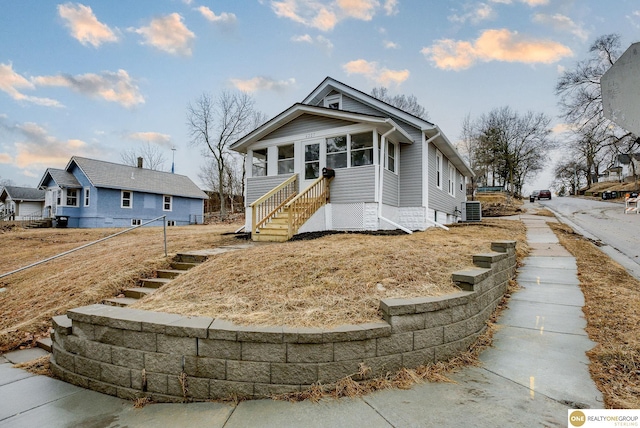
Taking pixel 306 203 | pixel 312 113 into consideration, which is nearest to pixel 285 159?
pixel 312 113

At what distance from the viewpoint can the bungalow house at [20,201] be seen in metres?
31.9

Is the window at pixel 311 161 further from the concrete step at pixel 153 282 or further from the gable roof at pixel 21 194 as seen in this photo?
the gable roof at pixel 21 194

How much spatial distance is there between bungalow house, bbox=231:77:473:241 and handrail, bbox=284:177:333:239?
29 millimetres

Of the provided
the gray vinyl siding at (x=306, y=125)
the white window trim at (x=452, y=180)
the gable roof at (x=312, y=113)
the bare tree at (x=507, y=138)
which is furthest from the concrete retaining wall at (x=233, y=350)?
the bare tree at (x=507, y=138)

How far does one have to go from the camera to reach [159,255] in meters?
6.42

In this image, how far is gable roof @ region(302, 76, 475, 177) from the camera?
10.8 meters

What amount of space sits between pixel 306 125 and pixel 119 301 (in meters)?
8.06

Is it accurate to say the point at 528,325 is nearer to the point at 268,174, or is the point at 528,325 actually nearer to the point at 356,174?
the point at 356,174

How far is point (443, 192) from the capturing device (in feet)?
45.7

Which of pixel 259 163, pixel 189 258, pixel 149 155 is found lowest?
pixel 189 258

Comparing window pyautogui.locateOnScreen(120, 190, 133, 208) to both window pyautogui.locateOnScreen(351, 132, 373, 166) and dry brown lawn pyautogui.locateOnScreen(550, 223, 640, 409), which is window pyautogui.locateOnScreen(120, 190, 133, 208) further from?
dry brown lawn pyautogui.locateOnScreen(550, 223, 640, 409)

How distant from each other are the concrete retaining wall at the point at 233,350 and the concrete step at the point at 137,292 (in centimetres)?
155

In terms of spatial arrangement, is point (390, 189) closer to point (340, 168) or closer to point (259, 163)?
point (340, 168)

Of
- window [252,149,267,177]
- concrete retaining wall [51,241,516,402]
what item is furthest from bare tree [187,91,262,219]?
concrete retaining wall [51,241,516,402]
